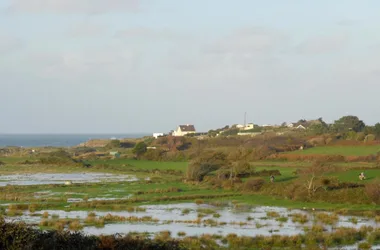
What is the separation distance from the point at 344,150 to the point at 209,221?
58642mm

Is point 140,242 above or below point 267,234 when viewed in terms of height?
above

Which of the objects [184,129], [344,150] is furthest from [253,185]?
[184,129]

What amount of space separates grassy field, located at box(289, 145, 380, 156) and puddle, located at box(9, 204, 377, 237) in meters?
44.4

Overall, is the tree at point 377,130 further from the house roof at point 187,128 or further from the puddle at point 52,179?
the house roof at point 187,128

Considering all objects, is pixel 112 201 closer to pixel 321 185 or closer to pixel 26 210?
pixel 26 210

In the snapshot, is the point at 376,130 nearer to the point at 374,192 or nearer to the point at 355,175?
the point at 355,175

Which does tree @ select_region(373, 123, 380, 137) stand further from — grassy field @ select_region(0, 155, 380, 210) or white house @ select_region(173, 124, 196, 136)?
white house @ select_region(173, 124, 196, 136)

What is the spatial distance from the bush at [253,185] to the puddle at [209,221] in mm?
11596

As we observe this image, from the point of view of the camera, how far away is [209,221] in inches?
1368

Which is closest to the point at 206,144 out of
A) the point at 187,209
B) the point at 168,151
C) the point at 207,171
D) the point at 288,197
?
the point at 168,151

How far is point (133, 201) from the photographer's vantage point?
151 ft

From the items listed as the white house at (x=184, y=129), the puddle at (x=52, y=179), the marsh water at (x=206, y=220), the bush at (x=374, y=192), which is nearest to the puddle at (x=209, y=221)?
the marsh water at (x=206, y=220)

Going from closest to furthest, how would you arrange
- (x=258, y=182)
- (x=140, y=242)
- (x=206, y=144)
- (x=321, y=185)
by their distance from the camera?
(x=140, y=242), (x=321, y=185), (x=258, y=182), (x=206, y=144)

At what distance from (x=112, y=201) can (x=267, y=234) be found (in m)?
17.9
